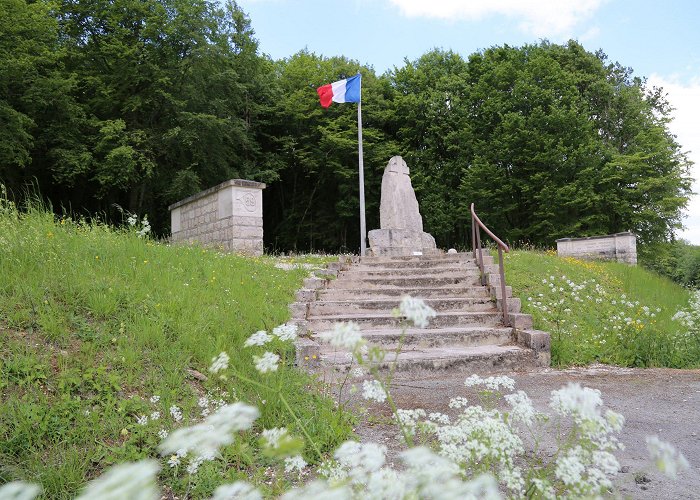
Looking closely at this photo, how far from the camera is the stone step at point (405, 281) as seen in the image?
7633mm

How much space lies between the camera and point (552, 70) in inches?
869

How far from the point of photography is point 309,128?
2422 cm

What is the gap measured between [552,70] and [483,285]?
1855cm

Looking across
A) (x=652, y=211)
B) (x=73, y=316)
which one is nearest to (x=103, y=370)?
(x=73, y=316)

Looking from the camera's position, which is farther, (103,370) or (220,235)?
(220,235)

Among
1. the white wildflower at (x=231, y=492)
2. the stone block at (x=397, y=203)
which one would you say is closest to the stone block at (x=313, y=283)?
the stone block at (x=397, y=203)

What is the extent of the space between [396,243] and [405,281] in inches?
130

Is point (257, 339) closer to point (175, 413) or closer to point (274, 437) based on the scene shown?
point (274, 437)

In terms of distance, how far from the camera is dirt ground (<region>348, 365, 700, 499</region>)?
242cm

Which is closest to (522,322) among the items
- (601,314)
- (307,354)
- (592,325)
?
(592,325)

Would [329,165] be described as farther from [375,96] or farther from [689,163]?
[689,163]

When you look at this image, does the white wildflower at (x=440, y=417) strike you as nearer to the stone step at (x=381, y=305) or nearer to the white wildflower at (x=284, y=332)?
the white wildflower at (x=284, y=332)

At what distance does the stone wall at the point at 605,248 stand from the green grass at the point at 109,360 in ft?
46.2

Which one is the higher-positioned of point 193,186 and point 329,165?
point 329,165
